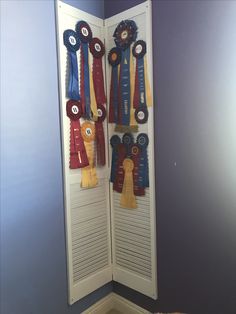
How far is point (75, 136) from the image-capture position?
1.57 metres

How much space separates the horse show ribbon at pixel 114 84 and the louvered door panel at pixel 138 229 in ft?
0.15

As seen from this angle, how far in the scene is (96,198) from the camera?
1737 mm

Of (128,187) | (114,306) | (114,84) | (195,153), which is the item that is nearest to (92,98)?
Answer: (114,84)

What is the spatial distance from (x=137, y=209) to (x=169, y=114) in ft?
2.18

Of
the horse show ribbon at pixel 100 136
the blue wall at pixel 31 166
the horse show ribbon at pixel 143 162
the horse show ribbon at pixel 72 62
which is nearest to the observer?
the blue wall at pixel 31 166

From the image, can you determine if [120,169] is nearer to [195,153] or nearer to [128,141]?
[128,141]

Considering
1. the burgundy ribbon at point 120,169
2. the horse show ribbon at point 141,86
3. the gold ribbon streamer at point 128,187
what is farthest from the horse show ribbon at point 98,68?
the gold ribbon streamer at point 128,187

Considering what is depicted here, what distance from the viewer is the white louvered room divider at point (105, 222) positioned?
5.00 feet

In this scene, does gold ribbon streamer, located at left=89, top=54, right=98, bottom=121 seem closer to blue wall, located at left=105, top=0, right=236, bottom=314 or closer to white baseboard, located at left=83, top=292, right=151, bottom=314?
blue wall, located at left=105, top=0, right=236, bottom=314

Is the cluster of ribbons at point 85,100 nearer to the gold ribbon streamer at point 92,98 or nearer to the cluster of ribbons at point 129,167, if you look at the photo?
the gold ribbon streamer at point 92,98

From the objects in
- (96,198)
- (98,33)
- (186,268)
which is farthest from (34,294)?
(98,33)

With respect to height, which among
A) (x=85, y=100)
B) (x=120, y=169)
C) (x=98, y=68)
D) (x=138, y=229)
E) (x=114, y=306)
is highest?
(x=98, y=68)

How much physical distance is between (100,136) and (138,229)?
69 cm

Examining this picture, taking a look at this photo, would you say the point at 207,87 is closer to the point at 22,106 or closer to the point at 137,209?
the point at 137,209
